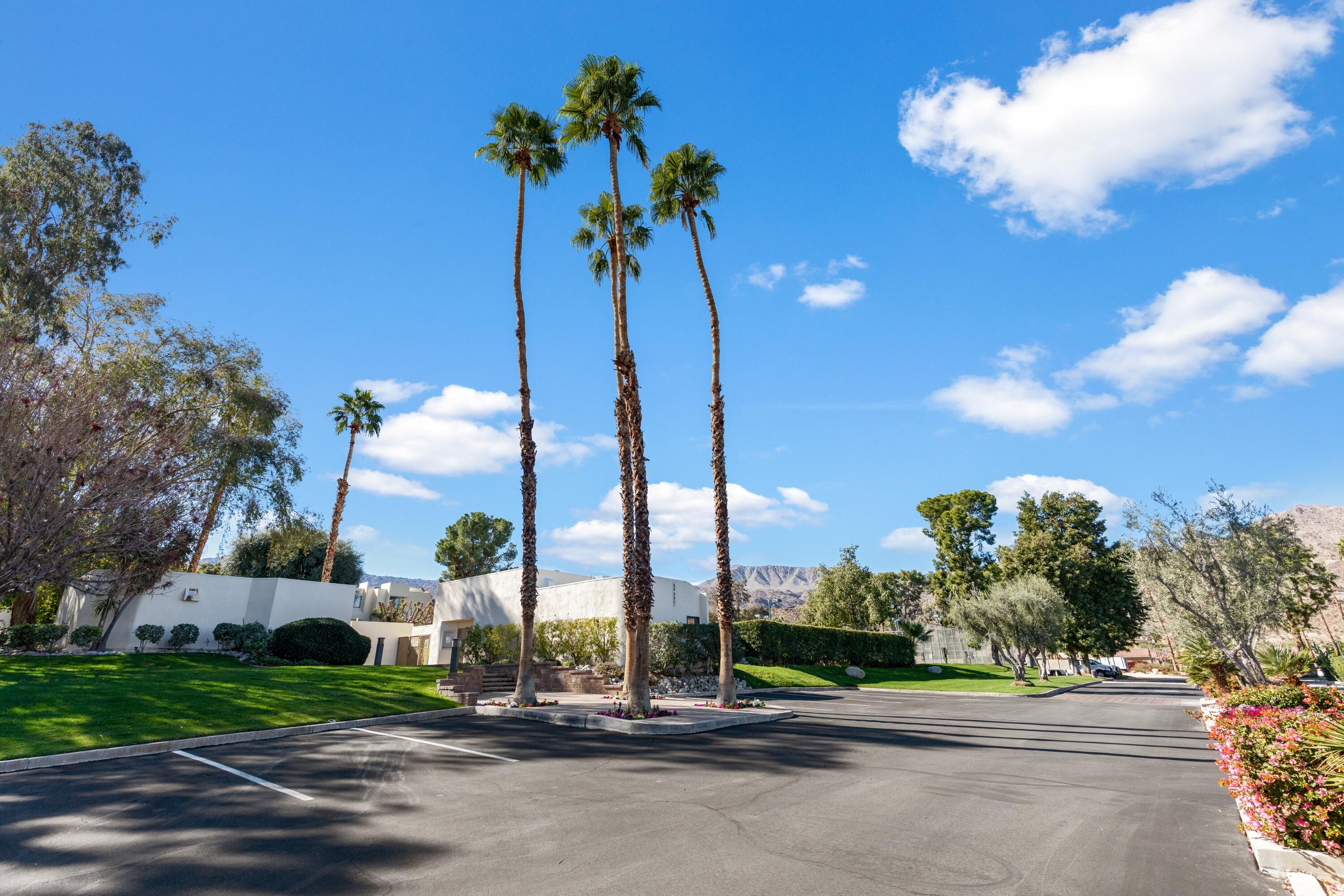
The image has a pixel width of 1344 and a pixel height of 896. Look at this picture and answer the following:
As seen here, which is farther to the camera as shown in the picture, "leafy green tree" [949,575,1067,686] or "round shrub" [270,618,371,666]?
"leafy green tree" [949,575,1067,686]

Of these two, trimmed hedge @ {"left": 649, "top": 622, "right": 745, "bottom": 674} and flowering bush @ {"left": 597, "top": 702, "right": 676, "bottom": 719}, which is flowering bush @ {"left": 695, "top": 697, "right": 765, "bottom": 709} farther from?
trimmed hedge @ {"left": 649, "top": 622, "right": 745, "bottom": 674}

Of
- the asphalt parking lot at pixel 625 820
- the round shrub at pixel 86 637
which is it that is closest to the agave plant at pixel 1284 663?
the asphalt parking lot at pixel 625 820

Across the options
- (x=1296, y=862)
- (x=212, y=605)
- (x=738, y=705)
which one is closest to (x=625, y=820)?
(x=1296, y=862)

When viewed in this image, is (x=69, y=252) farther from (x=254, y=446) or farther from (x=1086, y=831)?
(x=1086, y=831)

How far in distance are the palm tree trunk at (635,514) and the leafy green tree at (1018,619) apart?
74.7ft

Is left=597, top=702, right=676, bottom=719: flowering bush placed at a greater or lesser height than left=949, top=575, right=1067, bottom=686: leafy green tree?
lesser

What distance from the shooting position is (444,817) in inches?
271

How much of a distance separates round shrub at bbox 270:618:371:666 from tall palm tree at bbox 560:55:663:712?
16865 mm

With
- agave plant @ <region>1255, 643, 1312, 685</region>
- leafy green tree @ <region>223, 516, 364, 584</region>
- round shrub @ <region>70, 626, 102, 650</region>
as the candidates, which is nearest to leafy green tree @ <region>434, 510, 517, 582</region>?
leafy green tree @ <region>223, 516, 364, 584</region>

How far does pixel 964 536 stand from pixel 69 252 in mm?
53471

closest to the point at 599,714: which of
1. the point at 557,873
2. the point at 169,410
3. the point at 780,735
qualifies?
the point at 780,735

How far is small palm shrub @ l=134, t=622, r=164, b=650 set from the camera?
26.2 metres

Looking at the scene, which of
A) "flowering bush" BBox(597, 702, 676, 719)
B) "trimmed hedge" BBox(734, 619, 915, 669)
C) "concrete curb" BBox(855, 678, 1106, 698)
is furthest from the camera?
"trimmed hedge" BBox(734, 619, 915, 669)

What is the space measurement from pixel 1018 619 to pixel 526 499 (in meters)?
25.9
